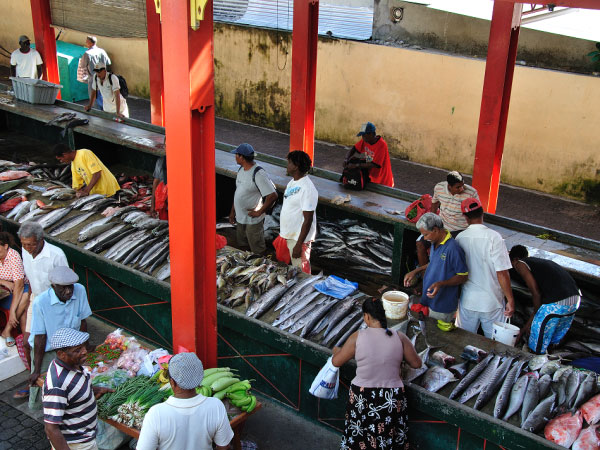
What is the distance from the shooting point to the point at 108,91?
11.8m

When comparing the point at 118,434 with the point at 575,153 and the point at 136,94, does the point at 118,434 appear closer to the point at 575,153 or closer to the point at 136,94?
the point at 575,153

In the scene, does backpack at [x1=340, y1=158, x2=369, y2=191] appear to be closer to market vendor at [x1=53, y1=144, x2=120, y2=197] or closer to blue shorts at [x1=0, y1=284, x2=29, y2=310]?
market vendor at [x1=53, y1=144, x2=120, y2=197]

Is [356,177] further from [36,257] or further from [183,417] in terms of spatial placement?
[183,417]

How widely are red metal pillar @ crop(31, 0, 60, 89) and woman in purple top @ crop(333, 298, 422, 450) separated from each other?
10354mm

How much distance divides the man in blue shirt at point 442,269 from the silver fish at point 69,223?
13.8ft

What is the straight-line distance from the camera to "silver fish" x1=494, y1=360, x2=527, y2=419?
15.6ft

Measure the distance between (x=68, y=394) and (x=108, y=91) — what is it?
27.6 ft

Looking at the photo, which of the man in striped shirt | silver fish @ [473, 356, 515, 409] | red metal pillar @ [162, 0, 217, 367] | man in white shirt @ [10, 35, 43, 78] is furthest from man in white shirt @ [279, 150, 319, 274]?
man in white shirt @ [10, 35, 43, 78]

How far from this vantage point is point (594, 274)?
682 centimetres

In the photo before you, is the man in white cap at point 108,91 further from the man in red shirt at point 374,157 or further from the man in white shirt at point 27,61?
the man in red shirt at point 374,157

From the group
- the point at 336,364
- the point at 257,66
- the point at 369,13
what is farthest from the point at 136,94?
the point at 336,364

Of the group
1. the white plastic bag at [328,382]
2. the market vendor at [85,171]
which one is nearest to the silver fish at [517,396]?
the white plastic bag at [328,382]

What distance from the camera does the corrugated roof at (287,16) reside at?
1397cm

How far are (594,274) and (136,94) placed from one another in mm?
13925
